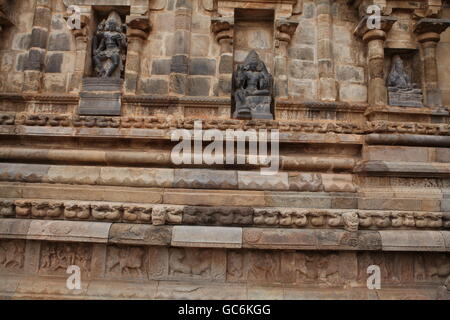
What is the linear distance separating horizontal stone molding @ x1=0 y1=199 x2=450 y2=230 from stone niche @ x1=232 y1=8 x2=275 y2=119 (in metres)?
1.94

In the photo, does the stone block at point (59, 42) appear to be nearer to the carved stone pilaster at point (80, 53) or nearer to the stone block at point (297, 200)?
the carved stone pilaster at point (80, 53)

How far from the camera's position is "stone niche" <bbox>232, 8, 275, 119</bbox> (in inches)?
241

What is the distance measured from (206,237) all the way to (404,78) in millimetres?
5028

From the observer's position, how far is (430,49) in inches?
252

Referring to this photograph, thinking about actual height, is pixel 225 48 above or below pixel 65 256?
above

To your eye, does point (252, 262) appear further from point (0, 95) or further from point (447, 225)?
point (0, 95)

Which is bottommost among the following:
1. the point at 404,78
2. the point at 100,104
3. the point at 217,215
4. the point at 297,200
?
the point at 217,215

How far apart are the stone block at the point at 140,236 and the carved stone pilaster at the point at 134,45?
2755 mm

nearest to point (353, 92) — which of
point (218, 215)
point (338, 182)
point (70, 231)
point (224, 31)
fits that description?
point (338, 182)

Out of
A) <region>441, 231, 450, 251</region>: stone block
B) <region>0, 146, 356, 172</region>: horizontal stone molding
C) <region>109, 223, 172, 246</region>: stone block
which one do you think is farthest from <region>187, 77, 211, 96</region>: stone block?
<region>441, 231, 450, 251</region>: stone block

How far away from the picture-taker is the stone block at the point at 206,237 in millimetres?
4852

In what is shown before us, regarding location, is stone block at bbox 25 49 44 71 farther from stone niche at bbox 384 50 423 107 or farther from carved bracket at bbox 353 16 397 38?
stone niche at bbox 384 50 423 107

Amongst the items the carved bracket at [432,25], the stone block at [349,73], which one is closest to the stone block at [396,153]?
the stone block at [349,73]

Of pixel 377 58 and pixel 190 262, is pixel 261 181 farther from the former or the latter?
pixel 377 58
